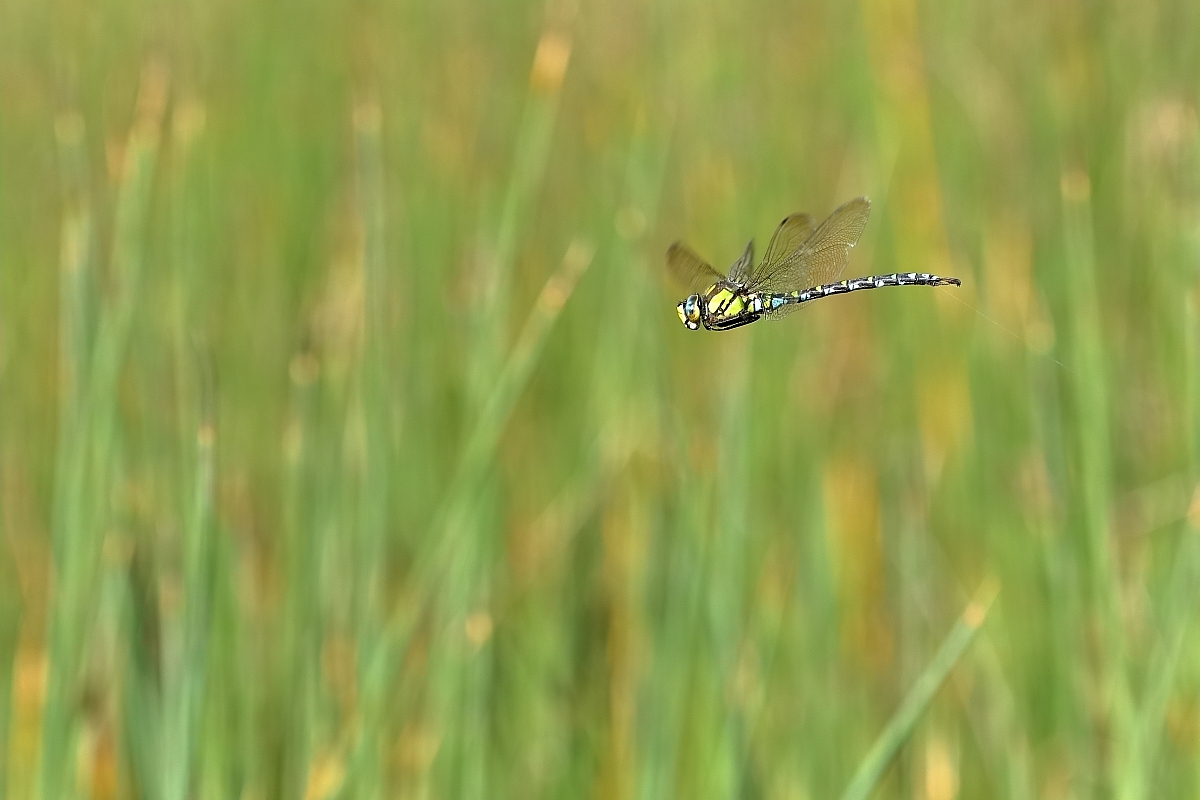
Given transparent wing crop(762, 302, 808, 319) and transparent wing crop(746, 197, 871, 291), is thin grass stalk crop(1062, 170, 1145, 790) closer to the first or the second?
transparent wing crop(746, 197, 871, 291)

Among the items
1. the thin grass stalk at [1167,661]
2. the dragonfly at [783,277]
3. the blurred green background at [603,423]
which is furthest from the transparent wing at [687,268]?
the thin grass stalk at [1167,661]

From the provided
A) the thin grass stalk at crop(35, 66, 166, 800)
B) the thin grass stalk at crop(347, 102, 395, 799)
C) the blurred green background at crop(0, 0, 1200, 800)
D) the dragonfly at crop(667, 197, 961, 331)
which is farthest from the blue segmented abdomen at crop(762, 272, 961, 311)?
the thin grass stalk at crop(35, 66, 166, 800)

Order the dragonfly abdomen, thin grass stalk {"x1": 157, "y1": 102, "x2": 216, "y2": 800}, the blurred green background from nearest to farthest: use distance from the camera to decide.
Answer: thin grass stalk {"x1": 157, "y1": 102, "x2": 216, "y2": 800}
the dragonfly abdomen
the blurred green background

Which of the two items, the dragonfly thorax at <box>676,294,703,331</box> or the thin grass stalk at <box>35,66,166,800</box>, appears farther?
the thin grass stalk at <box>35,66,166,800</box>

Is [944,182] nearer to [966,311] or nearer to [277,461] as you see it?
[966,311]

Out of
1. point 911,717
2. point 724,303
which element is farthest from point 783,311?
point 911,717
